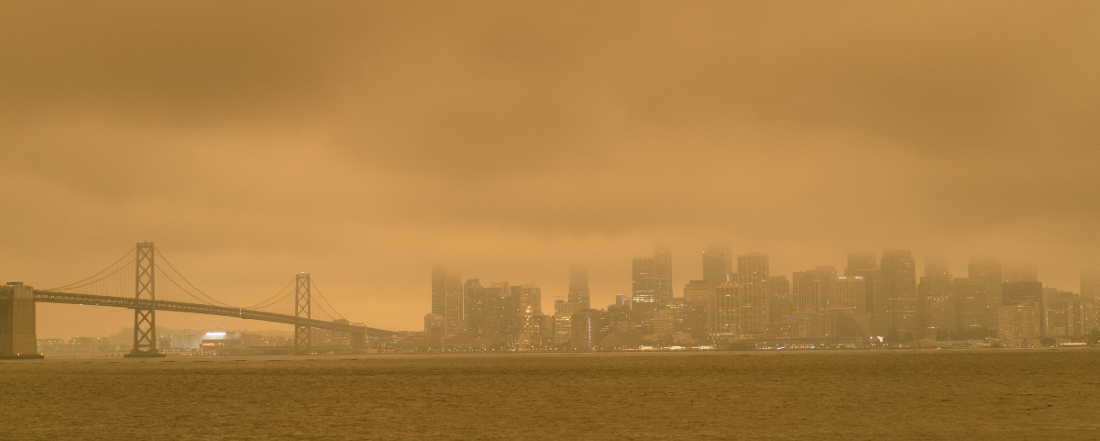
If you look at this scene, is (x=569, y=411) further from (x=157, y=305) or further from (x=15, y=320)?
(x=157, y=305)

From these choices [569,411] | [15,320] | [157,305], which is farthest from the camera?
[157,305]

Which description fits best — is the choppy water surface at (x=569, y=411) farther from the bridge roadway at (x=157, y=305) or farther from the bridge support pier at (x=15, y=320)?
the bridge roadway at (x=157, y=305)

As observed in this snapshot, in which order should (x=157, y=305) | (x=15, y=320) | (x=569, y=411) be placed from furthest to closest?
(x=157, y=305) → (x=15, y=320) → (x=569, y=411)

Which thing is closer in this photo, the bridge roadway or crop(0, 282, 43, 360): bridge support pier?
crop(0, 282, 43, 360): bridge support pier

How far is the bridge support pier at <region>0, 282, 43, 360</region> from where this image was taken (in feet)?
331

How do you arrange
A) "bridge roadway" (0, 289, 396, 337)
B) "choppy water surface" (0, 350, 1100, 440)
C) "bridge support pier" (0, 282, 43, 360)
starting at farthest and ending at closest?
"bridge roadway" (0, 289, 396, 337) → "bridge support pier" (0, 282, 43, 360) → "choppy water surface" (0, 350, 1100, 440)

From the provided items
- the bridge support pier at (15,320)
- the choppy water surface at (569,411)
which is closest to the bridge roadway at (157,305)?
the bridge support pier at (15,320)

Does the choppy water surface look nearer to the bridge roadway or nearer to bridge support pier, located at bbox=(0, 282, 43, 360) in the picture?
bridge support pier, located at bbox=(0, 282, 43, 360)

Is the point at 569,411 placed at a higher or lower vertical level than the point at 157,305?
lower

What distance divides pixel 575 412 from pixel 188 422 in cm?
1450

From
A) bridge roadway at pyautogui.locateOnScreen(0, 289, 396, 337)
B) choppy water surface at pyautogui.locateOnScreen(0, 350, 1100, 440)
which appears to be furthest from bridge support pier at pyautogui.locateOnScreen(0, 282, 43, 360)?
choppy water surface at pyautogui.locateOnScreen(0, 350, 1100, 440)

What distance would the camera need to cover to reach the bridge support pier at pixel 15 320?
3967 inches

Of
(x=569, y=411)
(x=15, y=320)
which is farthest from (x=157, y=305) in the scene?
(x=569, y=411)

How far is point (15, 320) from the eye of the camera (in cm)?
10119
